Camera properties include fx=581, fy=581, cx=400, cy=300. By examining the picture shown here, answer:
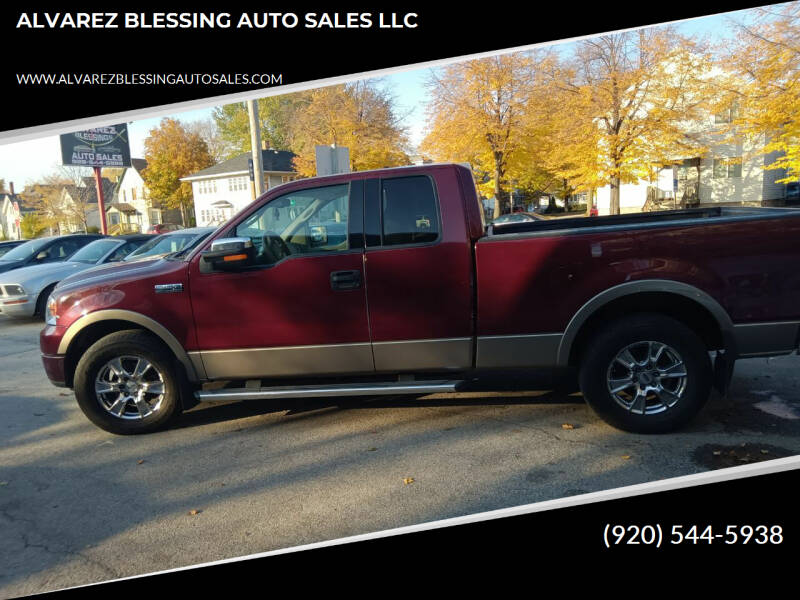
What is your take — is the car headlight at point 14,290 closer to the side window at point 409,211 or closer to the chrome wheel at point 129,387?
the chrome wheel at point 129,387

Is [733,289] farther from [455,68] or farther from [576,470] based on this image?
[455,68]

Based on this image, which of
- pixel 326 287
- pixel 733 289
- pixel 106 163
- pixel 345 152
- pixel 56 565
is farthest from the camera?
pixel 106 163

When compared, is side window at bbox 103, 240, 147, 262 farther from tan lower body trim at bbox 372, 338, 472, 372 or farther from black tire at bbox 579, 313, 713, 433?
black tire at bbox 579, 313, 713, 433

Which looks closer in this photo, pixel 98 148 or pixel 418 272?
pixel 418 272

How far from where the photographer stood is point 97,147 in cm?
2769

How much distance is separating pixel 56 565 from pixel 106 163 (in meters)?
29.0

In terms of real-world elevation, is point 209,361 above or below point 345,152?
below

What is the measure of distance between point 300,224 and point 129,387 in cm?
203

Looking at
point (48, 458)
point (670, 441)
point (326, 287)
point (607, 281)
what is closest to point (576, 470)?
point (670, 441)

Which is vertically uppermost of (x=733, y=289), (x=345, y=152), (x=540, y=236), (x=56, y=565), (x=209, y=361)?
(x=345, y=152)

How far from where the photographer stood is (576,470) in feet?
12.8

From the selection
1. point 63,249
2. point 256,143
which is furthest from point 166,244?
point 256,143

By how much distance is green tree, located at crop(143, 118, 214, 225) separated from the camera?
51.5 meters

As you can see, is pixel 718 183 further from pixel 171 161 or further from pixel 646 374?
pixel 171 161
